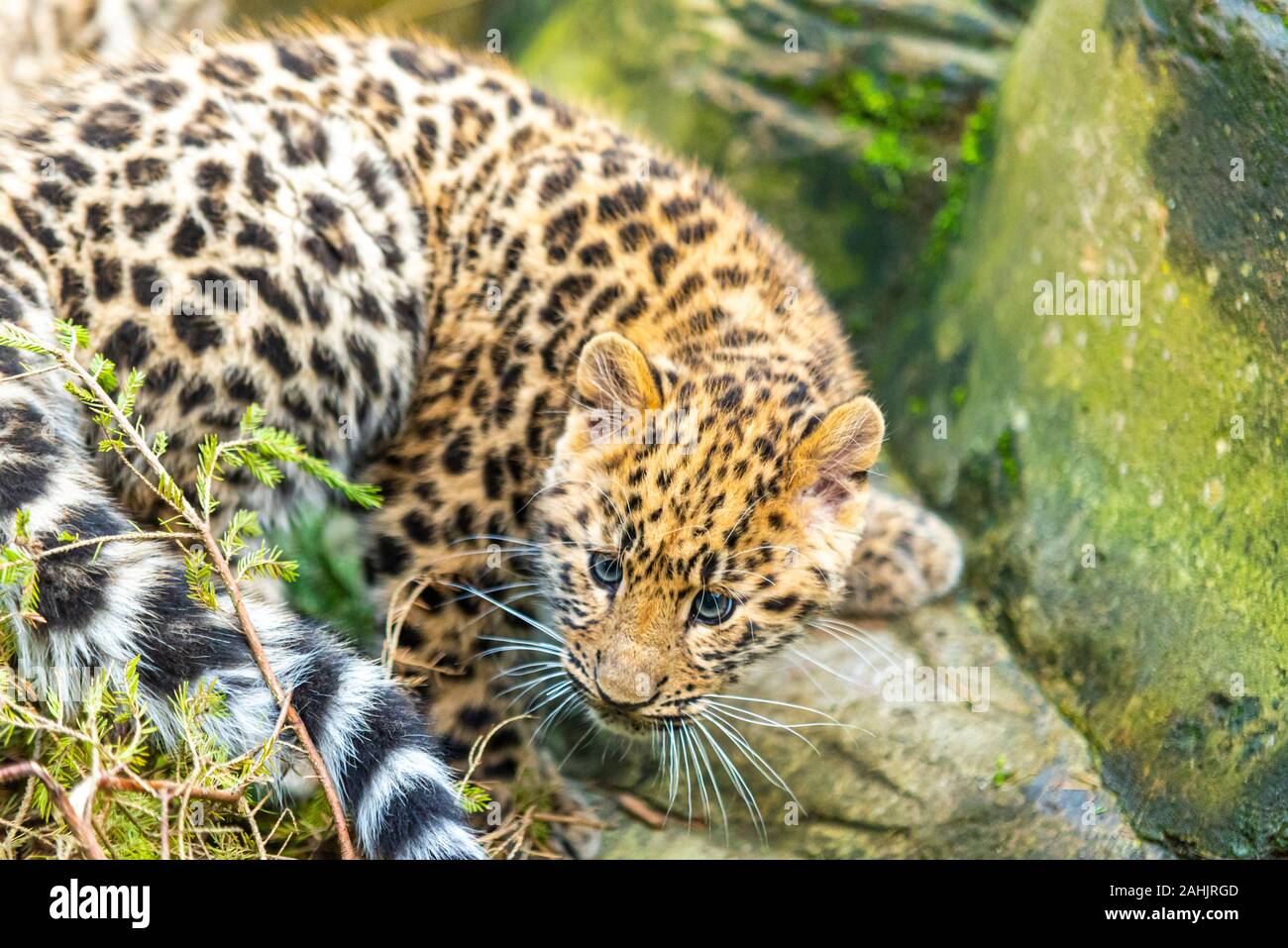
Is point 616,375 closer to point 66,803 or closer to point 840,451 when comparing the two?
point 840,451

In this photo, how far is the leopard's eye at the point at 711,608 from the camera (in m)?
4.26

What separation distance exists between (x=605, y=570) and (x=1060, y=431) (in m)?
2.24

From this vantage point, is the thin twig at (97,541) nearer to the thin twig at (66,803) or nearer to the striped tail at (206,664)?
the striped tail at (206,664)

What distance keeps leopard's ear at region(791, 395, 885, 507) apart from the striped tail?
4.98 feet

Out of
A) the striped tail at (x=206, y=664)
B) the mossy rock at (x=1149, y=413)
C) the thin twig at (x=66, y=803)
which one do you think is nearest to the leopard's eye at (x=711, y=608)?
the striped tail at (x=206, y=664)

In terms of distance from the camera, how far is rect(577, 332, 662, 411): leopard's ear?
4312 millimetres

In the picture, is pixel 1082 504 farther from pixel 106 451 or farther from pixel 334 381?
pixel 106 451

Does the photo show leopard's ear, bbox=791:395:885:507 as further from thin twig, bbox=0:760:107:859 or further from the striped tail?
thin twig, bbox=0:760:107:859

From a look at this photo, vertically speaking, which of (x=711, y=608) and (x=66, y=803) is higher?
(x=711, y=608)

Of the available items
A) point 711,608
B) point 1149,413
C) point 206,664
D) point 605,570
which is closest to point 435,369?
point 605,570

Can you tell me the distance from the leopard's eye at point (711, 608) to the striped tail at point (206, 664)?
981mm

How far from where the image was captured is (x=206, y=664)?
12.5 feet

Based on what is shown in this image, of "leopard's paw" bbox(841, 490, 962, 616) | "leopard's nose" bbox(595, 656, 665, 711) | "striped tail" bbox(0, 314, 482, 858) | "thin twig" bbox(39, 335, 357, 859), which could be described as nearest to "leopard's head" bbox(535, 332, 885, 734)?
"leopard's nose" bbox(595, 656, 665, 711)

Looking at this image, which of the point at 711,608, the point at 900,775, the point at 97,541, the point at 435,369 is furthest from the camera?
the point at 435,369
